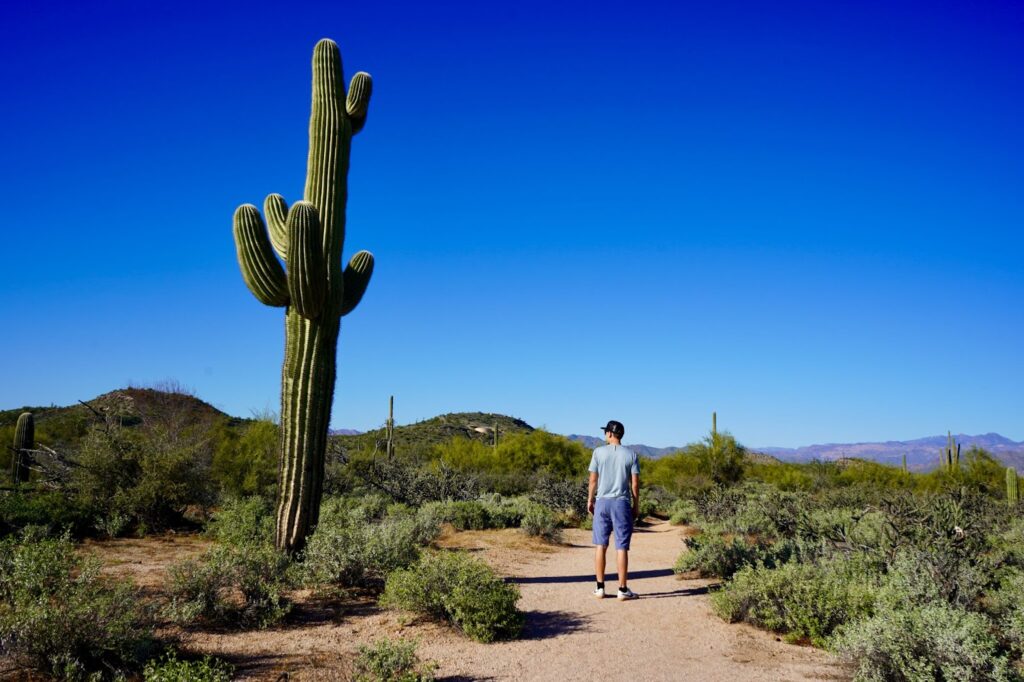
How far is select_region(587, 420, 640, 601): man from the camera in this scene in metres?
6.67

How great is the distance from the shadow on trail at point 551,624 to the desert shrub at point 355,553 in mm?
1602

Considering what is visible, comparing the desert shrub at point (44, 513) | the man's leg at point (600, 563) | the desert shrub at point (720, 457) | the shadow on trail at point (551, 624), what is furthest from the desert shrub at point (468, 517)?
the desert shrub at point (720, 457)

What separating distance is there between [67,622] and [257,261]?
4.61 meters

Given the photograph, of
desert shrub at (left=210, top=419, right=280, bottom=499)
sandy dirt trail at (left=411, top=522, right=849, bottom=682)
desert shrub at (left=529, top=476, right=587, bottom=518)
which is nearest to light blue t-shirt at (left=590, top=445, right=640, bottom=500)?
sandy dirt trail at (left=411, top=522, right=849, bottom=682)

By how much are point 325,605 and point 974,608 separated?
5.53 metres

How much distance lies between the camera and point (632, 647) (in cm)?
536

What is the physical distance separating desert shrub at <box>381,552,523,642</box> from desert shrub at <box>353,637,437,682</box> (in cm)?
89

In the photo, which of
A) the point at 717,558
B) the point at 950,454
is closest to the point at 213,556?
the point at 717,558

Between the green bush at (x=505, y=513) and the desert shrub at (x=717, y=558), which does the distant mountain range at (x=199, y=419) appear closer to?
the green bush at (x=505, y=513)

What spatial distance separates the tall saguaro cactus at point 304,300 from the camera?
786cm

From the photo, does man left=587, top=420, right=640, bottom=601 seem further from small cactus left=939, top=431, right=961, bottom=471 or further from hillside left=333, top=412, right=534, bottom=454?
hillside left=333, top=412, right=534, bottom=454

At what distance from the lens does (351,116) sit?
911 centimetres

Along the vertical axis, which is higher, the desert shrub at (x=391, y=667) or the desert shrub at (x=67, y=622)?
the desert shrub at (x=67, y=622)

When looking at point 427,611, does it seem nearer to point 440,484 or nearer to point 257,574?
point 257,574
